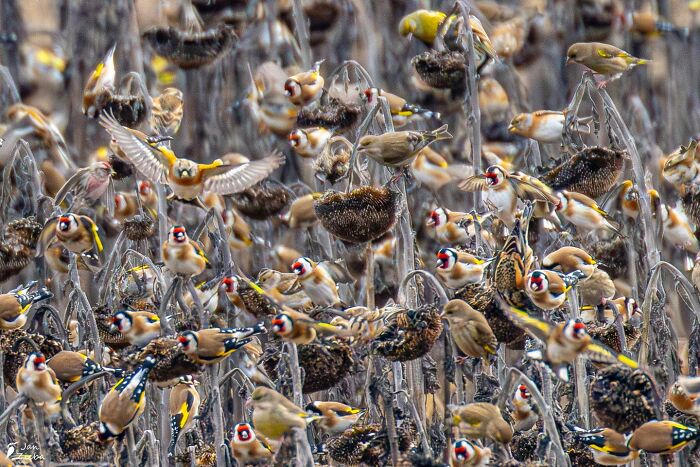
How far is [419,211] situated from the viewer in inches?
289

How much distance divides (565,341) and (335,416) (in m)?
1.17

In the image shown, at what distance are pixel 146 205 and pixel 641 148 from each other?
254cm

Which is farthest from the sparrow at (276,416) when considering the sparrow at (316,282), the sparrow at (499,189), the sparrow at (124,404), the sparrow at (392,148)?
the sparrow at (499,189)

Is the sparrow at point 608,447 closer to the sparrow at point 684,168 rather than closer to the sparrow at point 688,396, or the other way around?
the sparrow at point 688,396

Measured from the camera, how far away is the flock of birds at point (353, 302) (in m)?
3.66

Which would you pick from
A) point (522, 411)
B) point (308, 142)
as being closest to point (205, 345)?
point (522, 411)

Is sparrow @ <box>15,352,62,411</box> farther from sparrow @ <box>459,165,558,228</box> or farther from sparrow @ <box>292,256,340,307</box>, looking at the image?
sparrow @ <box>459,165,558,228</box>

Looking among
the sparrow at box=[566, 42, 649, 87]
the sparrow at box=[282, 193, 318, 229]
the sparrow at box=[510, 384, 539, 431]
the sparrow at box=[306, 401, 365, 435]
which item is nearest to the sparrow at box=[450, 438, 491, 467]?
the sparrow at box=[306, 401, 365, 435]

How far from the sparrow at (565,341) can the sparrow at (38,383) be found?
1439 millimetres

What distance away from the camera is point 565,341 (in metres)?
3.44

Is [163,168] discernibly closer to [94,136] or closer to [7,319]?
[7,319]

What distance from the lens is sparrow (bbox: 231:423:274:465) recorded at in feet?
13.9

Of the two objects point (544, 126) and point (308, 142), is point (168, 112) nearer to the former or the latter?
point (308, 142)

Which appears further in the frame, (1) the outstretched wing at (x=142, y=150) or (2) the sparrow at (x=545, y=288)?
(1) the outstretched wing at (x=142, y=150)
